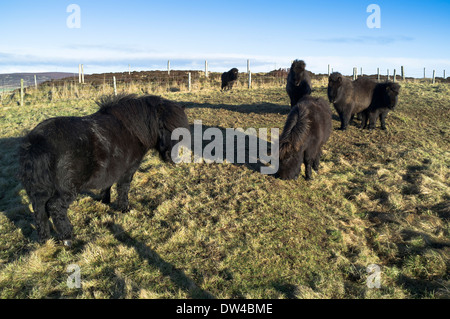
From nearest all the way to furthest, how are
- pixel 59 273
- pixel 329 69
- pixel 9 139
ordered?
pixel 59 273, pixel 9 139, pixel 329 69

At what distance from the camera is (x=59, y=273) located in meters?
3.16

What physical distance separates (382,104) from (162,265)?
32.1 ft

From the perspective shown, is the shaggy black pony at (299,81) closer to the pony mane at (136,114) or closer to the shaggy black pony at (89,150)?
→ the shaggy black pony at (89,150)

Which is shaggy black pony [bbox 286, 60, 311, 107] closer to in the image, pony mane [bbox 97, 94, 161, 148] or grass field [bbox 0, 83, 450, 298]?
grass field [bbox 0, 83, 450, 298]

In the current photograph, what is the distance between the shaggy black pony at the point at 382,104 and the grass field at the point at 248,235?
2.76 metres

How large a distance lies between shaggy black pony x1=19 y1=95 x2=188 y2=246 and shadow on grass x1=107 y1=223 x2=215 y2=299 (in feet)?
2.16

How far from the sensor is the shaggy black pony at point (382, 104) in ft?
31.7

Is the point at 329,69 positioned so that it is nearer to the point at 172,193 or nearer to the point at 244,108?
the point at 244,108

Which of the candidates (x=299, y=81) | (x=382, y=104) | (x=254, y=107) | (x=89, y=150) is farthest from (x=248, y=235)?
(x=254, y=107)

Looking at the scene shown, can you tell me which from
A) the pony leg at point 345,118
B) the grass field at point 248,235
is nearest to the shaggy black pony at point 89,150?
the grass field at point 248,235

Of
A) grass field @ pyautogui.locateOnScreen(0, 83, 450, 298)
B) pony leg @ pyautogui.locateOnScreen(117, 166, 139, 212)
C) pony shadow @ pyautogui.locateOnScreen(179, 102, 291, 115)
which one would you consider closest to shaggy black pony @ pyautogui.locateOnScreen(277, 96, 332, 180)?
grass field @ pyautogui.locateOnScreen(0, 83, 450, 298)

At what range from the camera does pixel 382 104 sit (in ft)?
32.2
